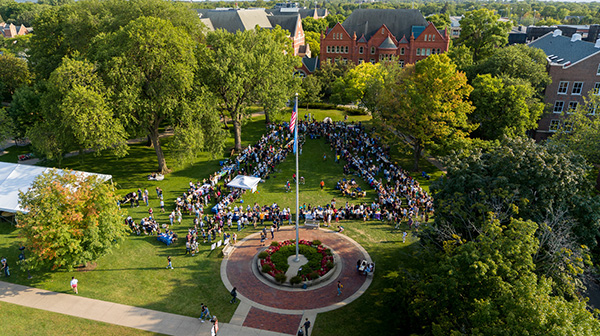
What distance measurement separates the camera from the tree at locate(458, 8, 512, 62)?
2726 inches

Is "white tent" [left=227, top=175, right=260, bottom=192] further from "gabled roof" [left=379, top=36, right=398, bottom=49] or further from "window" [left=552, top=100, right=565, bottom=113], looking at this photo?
"gabled roof" [left=379, top=36, right=398, bottom=49]

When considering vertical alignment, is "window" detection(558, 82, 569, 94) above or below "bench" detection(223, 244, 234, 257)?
above

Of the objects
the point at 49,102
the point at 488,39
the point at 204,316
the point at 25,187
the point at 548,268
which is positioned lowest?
the point at 204,316

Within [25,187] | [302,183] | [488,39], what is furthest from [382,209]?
[488,39]

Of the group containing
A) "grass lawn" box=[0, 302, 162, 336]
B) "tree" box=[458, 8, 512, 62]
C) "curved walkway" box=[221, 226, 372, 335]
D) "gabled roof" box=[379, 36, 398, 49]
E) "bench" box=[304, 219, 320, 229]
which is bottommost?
"grass lawn" box=[0, 302, 162, 336]

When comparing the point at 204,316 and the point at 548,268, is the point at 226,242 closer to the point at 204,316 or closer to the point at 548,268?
the point at 204,316

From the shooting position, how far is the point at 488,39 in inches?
2753

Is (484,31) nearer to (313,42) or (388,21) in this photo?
(388,21)

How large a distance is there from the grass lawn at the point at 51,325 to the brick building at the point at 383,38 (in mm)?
73332

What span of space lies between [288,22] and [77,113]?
8659 centimetres

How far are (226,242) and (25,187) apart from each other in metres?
19.3

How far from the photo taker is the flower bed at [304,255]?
2728cm

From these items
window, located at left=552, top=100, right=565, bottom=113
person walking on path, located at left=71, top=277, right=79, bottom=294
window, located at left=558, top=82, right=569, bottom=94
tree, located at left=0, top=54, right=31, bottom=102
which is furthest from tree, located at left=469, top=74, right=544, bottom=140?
tree, located at left=0, top=54, right=31, bottom=102

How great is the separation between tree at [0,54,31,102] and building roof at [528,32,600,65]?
7623 centimetres
